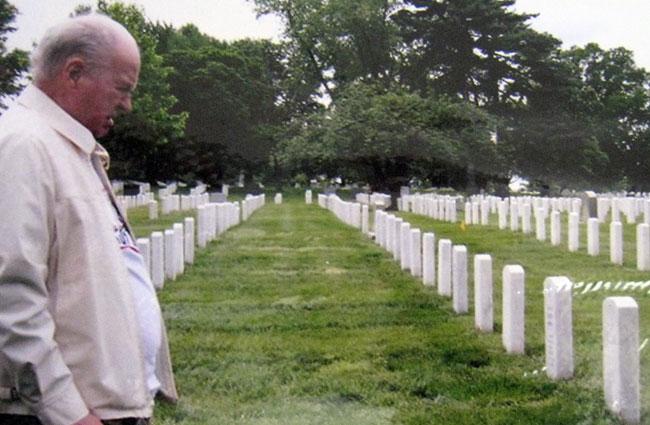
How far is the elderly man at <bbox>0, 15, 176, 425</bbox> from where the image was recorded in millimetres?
2293

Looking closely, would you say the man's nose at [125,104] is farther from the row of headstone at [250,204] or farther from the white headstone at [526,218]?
the row of headstone at [250,204]

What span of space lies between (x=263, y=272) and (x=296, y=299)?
2921 millimetres

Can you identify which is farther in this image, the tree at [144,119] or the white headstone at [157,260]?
the white headstone at [157,260]

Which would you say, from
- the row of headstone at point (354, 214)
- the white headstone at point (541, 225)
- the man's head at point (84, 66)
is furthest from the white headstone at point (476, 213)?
the man's head at point (84, 66)

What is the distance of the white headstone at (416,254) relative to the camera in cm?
1292

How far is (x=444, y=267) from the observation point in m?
10.8

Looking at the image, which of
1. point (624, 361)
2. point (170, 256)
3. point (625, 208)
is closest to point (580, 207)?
point (625, 208)

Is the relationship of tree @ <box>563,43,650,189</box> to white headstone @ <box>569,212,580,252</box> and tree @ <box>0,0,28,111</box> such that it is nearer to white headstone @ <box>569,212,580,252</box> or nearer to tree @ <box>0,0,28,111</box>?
white headstone @ <box>569,212,580,252</box>

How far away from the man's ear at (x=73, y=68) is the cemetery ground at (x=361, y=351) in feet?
11.0

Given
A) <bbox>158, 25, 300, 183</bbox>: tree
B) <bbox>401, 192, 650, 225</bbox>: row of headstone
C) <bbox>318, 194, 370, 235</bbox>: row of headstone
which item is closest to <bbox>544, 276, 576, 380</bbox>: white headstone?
<bbox>158, 25, 300, 183</bbox>: tree

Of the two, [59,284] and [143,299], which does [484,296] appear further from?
[59,284]

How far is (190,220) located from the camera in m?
15.0

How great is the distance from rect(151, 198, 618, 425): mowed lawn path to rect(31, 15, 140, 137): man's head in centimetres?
333

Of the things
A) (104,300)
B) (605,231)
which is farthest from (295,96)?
(104,300)
